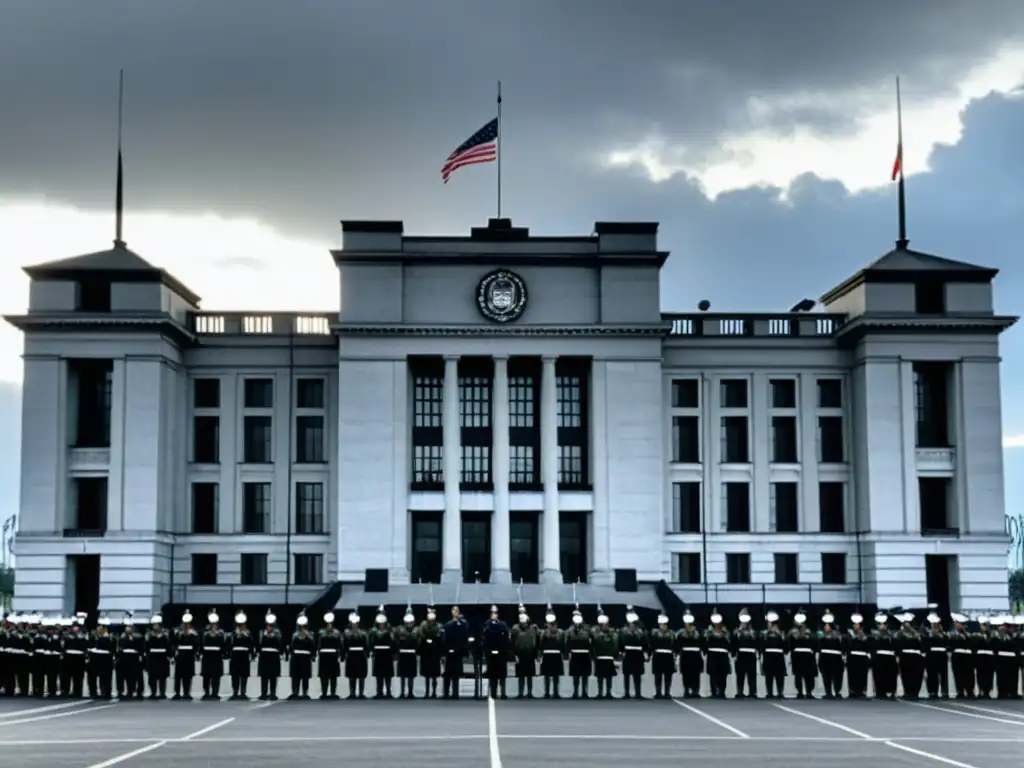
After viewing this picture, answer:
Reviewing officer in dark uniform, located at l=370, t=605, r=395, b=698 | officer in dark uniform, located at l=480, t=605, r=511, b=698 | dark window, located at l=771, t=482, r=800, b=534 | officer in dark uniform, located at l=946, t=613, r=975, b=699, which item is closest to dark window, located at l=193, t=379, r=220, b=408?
dark window, located at l=771, t=482, r=800, b=534

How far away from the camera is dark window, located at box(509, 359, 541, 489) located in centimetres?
7112

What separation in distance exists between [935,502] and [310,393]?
1077 inches

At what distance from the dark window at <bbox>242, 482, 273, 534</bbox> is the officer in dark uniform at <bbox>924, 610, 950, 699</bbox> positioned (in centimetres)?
3871

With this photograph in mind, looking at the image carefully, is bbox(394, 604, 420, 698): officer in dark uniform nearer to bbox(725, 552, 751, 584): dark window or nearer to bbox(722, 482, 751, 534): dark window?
bbox(725, 552, 751, 584): dark window

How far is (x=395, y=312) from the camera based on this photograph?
69.9 metres

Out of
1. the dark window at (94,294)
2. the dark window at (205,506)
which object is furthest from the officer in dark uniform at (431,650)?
the dark window at (94,294)

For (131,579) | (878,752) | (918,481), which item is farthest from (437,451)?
(878,752)

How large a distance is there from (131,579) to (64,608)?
3.14 metres

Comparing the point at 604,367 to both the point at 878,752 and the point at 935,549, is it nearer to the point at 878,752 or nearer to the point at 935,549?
the point at 935,549

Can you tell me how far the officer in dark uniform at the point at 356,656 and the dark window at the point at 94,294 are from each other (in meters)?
34.0

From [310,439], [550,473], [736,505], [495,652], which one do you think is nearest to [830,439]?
[736,505]

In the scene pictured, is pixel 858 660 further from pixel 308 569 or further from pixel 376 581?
pixel 308 569

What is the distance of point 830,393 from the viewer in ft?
240

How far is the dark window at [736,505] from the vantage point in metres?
72.6
